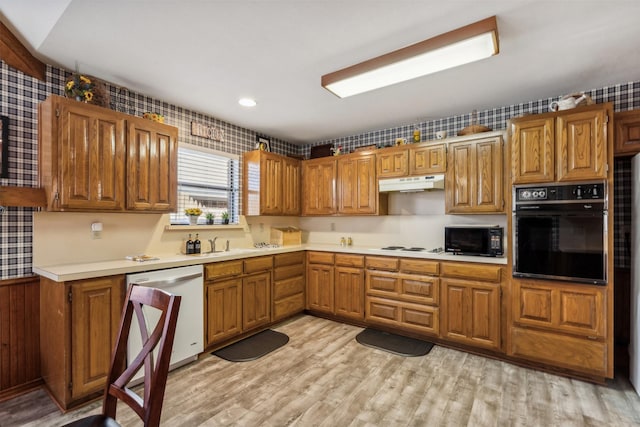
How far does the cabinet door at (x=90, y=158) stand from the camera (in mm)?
2398

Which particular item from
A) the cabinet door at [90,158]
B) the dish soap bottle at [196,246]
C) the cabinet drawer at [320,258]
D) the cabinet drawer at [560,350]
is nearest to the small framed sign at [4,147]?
the cabinet door at [90,158]

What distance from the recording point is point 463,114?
12.2 ft

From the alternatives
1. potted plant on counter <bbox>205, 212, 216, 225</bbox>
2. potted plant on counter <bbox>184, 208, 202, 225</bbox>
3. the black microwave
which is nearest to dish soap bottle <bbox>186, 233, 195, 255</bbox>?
potted plant on counter <bbox>184, 208, 202, 225</bbox>

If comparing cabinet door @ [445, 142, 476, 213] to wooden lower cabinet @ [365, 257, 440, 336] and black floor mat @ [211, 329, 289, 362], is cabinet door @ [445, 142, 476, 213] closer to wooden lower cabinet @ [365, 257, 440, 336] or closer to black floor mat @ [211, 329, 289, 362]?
wooden lower cabinet @ [365, 257, 440, 336]

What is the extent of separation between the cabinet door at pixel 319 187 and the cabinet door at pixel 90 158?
8.23 feet

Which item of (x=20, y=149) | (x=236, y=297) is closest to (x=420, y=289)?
(x=236, y=297)

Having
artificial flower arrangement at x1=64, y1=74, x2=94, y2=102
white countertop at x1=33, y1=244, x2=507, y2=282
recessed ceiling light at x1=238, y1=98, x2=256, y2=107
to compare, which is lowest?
white countertop at x1=33, y1=244, x2=507, y2=282

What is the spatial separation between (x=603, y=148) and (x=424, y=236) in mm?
1918

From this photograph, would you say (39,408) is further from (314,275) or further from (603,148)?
(603,148)

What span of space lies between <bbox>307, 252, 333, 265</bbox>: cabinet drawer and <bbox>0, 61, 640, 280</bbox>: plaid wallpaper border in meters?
1.76

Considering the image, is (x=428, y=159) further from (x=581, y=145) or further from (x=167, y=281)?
(x=167, y=281)

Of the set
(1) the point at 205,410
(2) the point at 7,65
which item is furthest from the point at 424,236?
(2) the point at 7,65

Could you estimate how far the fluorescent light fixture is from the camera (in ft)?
6.44

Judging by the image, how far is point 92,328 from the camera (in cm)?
228
